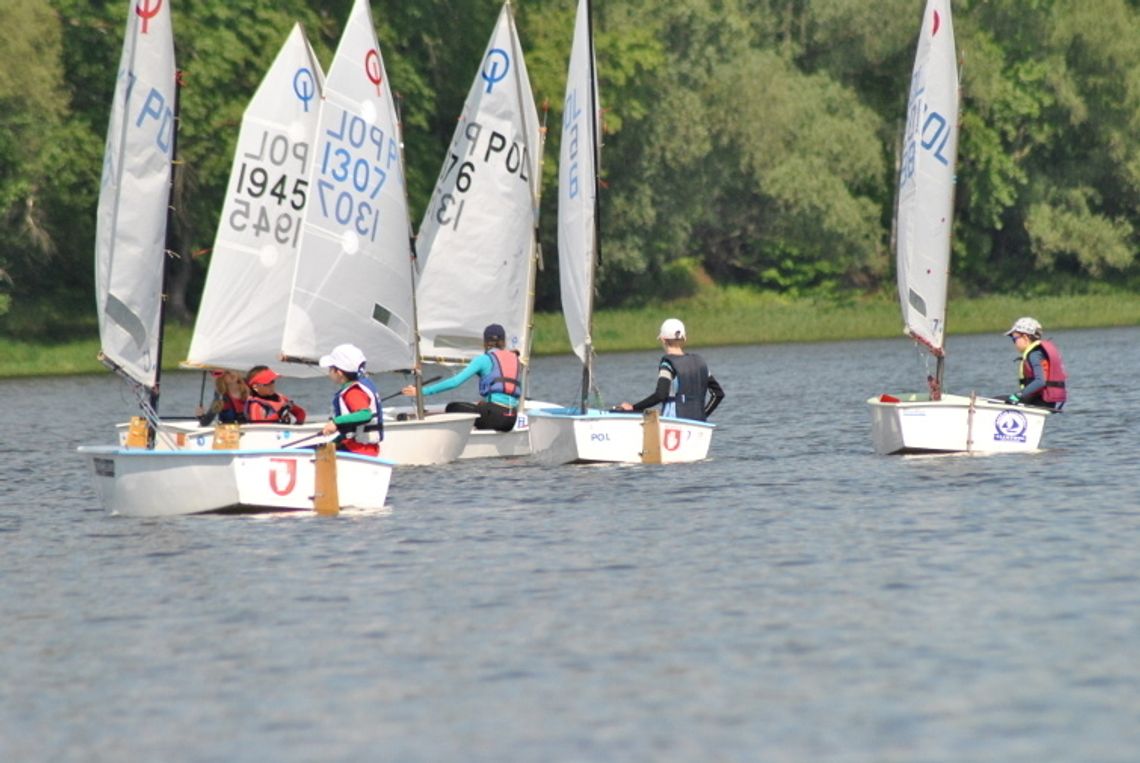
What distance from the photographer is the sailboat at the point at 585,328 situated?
2586 cm

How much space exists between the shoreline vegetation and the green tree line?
122 cm

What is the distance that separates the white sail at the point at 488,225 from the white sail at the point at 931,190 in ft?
18.3

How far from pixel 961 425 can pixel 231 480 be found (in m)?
9.13

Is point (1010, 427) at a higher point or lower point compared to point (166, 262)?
lower

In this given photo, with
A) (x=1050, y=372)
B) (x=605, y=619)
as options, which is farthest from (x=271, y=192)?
(x=605, y=619)

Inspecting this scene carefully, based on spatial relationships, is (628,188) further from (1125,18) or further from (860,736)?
(860,736)

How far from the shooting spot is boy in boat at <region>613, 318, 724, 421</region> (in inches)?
1008

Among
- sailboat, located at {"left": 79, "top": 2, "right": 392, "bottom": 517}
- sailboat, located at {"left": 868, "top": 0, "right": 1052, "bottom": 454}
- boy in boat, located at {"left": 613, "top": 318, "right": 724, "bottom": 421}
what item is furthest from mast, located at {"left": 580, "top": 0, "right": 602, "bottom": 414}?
sailboat, located at {"left": 79, "top": 2, "right": 392, "bottom": 517}

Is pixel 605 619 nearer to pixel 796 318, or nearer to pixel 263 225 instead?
pixel 263 225

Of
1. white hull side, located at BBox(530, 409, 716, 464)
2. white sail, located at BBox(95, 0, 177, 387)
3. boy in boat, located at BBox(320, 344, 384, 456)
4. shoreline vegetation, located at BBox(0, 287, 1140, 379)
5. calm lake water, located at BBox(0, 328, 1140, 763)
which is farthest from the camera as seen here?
shoreline vegetation, located at BBox(0, 287, 1140, 379)

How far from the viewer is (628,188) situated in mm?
64250

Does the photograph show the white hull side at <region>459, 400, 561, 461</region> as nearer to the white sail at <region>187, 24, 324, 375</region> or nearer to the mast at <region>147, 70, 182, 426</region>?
the white sail at <region>187, 24, 324, 375</region>

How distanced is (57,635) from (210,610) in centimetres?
120

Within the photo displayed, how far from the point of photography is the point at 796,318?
6869 cm
